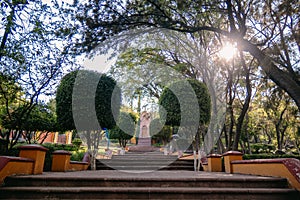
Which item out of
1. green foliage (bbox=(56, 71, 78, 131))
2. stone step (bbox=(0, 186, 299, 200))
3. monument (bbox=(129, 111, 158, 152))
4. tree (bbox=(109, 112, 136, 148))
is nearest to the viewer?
stone step (bbox=(0, 186, 299, 200))

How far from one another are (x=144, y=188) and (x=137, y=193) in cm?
14

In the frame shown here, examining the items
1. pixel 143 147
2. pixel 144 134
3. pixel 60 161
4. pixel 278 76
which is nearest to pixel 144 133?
pixel 144 134

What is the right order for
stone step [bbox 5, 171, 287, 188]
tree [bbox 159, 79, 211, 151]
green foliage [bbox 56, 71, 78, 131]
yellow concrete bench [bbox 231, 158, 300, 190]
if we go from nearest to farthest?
1. yellow concrete bench [bbox 231, 158, 300, 190]
2. stone step [bbox 5, 171, 287, 188]
3. green foliage [bbox 56, 71, 78, 131]
4. tree [bbox 159, 79, 211, 151]

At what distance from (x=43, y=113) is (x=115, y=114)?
2475 millimetres

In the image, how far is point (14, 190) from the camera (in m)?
3.22

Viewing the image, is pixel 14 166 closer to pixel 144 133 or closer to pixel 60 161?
pixel 60 161

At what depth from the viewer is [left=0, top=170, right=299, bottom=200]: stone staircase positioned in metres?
3.22

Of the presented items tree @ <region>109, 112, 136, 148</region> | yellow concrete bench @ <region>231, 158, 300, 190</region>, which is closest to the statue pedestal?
tree @ <region>109, 112, 136, 148</region>

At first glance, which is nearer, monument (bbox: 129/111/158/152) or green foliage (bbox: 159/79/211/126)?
green foliage (bbox: 159/79/211/126)

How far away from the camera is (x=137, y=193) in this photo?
10.6 ft

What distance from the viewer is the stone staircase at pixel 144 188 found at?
127 inches

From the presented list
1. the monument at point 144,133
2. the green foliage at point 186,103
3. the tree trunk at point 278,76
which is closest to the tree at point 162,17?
the tree trunk at point 278,76

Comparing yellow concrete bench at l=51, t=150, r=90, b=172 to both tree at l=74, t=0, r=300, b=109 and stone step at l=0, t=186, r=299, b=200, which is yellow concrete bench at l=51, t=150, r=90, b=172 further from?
tree at l=74, t=0, r=300, b=109

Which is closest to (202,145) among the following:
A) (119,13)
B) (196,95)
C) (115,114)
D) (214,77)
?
(214,77)
